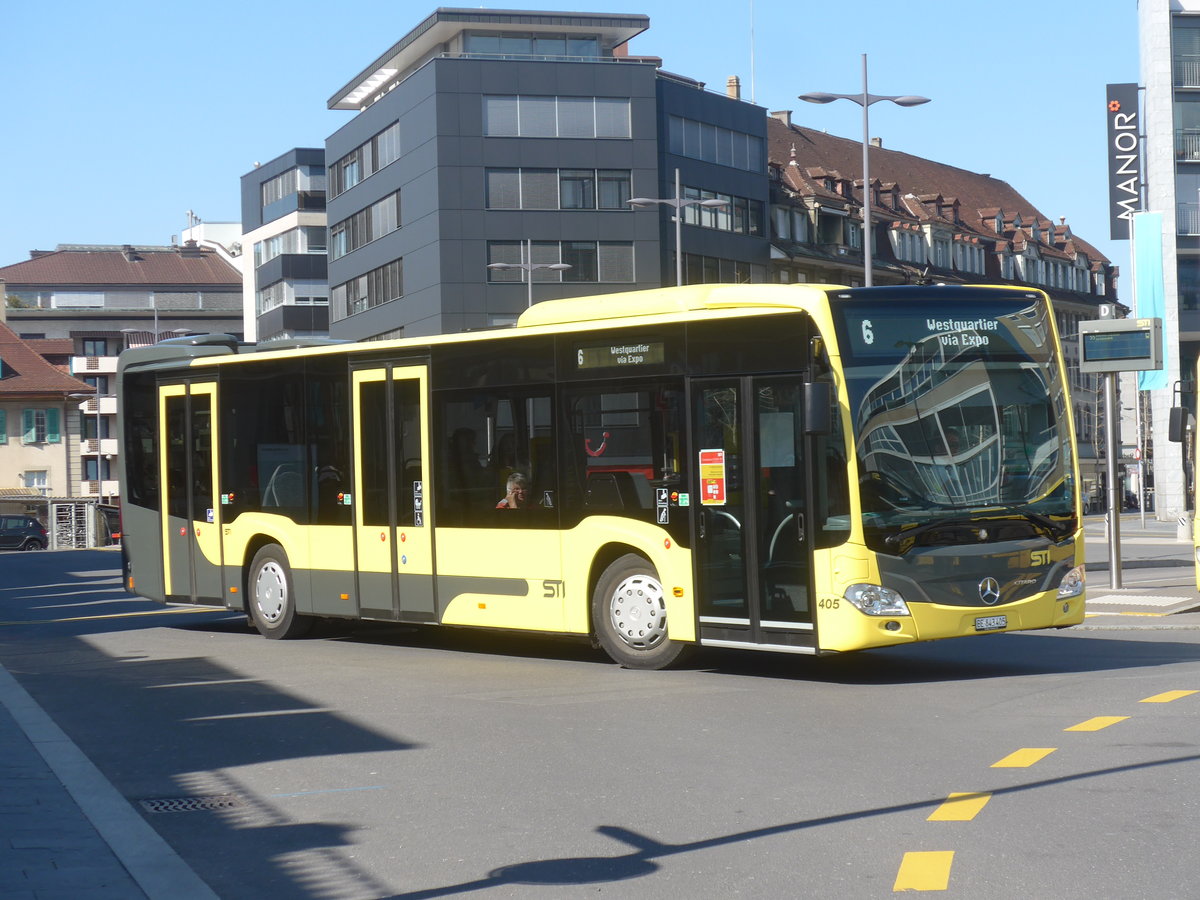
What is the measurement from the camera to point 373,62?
69062 mm

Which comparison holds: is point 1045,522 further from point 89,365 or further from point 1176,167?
point 89,365

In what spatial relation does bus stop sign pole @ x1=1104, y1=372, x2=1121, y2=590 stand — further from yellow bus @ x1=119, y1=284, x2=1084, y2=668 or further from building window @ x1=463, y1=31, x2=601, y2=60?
building window @ x1=463, y1=31, x2=601, y2=60

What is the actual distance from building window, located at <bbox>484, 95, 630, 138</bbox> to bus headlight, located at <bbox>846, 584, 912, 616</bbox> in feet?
174

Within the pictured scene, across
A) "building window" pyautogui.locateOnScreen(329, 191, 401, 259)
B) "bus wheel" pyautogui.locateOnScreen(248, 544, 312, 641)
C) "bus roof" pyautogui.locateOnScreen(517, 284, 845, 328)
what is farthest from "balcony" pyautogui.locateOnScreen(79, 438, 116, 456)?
"bus roof" pyautogui.locateOnScreen(517, 284, 845, 328)

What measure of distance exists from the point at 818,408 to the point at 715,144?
5837 centimetres

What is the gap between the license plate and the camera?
12859 mm

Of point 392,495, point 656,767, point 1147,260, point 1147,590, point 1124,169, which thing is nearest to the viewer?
point 656,767

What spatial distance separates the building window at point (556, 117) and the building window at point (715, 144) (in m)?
2.68

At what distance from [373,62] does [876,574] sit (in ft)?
197

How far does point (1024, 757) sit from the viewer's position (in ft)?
30.6

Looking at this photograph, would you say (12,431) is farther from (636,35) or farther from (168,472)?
(168,472)

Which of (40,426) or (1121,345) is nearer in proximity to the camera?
(1121,345)

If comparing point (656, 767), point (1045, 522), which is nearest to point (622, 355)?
point (1045, 522)

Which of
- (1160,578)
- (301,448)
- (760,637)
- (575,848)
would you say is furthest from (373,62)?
(575,848)
